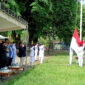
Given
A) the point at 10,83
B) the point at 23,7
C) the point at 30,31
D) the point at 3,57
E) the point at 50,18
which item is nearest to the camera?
the point at 10,83

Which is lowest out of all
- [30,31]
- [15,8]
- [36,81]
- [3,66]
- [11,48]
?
[36,81]

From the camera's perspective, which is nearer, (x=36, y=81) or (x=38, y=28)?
(x=36, y=81)

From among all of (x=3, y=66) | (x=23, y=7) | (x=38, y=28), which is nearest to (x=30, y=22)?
(x=38, y=28)

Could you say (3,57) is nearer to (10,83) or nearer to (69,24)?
(10,83)

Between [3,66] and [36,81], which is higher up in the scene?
[3,66]

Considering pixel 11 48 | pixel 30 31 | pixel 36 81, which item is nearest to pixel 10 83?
pixel 36 81

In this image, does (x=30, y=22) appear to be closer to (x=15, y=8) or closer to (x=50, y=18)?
(x=50, y=18)

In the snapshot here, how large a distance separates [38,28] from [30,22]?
1.29 meters

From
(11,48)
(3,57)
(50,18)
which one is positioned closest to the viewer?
(3,57)

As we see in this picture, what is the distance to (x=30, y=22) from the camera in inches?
972

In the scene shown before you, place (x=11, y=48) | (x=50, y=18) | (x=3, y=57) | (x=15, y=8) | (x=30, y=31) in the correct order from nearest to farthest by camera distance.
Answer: (x=3, y=57) → (x=11, y=48) → (x=15, y=8) → (x=50, y=18) → (x=30, y=31)

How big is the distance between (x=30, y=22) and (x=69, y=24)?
5.84 meters

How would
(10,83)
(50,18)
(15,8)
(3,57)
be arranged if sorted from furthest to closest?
(50,18) < (15,8) < (3,57) < (10,83)

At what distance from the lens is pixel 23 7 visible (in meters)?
22.2
